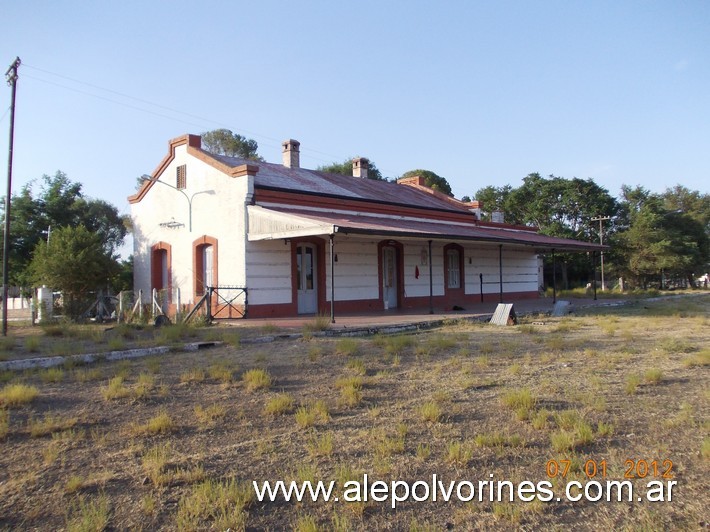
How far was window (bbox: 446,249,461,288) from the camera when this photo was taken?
23297mm

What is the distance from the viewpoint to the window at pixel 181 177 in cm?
1933

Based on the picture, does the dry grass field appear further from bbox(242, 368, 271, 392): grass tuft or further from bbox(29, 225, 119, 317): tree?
bbox(29, 225, 119, 317): tree

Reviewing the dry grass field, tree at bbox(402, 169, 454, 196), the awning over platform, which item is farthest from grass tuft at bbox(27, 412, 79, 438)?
tree at bbox(402, 169, 454, 196)

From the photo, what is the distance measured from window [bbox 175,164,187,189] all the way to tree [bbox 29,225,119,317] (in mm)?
3653

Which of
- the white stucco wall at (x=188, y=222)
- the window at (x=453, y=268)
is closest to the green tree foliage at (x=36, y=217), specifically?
the white stucco wall at (x=188, y=222)

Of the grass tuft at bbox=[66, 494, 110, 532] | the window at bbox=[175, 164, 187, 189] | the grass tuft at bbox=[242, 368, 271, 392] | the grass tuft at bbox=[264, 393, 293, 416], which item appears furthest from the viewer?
the window at bbox=[175, 164, 187, 189]

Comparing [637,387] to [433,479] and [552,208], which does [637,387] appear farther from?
[552,208]

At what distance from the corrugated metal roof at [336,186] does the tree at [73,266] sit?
5416 mm

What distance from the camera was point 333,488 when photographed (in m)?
4.44

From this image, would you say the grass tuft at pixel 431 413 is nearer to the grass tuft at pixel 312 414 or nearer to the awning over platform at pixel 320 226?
the grass tuft at pixel 312 414

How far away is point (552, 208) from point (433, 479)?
135 feet

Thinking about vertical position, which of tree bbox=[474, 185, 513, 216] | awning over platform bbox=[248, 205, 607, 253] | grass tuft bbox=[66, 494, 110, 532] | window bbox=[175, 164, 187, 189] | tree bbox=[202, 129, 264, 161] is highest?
tree bbox=[202, 129, 264, 161]

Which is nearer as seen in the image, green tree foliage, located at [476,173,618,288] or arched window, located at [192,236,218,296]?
arched window, located at [192,236,218,296]

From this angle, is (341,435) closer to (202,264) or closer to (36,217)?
(202,264)
